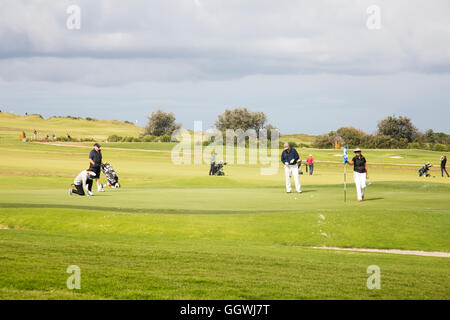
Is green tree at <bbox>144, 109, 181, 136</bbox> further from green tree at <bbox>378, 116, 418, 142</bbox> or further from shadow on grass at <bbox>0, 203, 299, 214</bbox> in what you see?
shadow on grass at <bbox>0, 203, 299, 214</bbox>

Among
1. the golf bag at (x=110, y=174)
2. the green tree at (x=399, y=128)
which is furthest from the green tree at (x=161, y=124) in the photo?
the golf bag at (x=110, y=174)

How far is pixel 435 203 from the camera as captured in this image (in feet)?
88.1

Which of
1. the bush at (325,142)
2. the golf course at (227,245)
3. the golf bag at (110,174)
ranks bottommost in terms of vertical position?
the golf course at (227,245)

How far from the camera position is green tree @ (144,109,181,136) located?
155750 mm

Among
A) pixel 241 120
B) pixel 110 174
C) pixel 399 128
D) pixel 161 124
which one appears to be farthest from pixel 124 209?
pixel 161 124

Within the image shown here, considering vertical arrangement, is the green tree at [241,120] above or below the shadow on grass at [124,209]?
above

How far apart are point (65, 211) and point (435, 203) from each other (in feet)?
56.3

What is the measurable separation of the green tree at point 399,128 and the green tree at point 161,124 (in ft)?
193

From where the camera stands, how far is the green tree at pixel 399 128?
125269 millimetres

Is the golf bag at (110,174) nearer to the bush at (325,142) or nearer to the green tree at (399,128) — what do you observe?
the bush at (325,142)

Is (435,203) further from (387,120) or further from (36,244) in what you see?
(387,120)

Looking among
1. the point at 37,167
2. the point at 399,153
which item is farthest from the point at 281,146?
the point at 37,167

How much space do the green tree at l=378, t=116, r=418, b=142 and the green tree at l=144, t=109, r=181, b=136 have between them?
5875 centimetres

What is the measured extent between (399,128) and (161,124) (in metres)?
65.4
